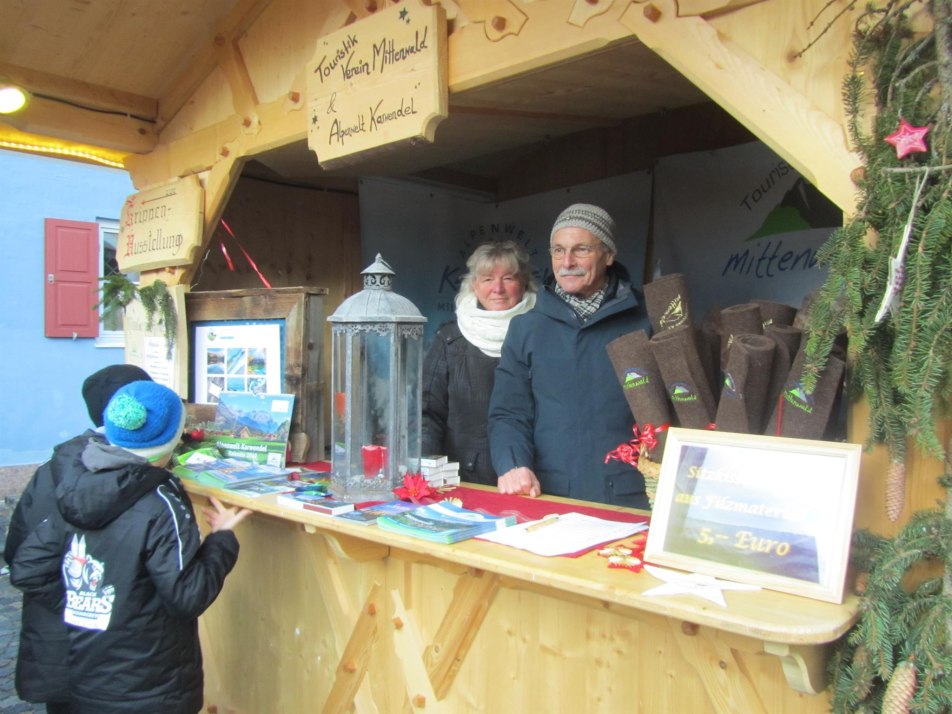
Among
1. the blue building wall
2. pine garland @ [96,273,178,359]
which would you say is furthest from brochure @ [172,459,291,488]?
the blue building wall

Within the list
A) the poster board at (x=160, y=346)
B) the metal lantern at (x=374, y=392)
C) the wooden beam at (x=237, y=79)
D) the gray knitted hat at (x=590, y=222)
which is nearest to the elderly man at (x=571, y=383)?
the gray knitted hat at (x=590, y=222)

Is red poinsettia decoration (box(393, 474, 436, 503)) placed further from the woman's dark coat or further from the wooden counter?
the woman's dark coat

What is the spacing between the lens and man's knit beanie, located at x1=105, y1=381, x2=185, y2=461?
2061mm

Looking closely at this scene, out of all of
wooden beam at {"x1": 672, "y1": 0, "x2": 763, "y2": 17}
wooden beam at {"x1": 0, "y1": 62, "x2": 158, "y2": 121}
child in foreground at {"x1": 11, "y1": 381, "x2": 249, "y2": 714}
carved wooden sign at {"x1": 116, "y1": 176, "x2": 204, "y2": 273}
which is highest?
wooden beam at {"x1": 0, "y1": 62, "x2": 158, "y2": 121}

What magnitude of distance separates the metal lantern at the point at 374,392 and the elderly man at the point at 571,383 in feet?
1.07

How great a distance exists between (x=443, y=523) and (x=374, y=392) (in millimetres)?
601

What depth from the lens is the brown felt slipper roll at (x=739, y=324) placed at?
1.76 m

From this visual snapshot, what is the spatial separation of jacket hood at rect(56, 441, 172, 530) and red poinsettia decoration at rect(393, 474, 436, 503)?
68 cm

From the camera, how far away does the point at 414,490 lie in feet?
7.31

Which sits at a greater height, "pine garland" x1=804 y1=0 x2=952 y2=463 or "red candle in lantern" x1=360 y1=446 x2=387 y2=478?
"pine garland" x1=804 y1=0 x2=952 y2=463

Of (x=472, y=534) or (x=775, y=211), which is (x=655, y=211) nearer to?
(x=775, y=211)

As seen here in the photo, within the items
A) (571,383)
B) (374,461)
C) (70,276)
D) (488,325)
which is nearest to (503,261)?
(488,325)

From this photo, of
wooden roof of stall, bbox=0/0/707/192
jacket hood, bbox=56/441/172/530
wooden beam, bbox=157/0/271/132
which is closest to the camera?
jacket hood, bbox=56/441/172/530

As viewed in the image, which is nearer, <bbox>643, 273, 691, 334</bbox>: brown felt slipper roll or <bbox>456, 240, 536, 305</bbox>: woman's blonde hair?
<bbox>643, 273, 691, 334</bbox>: brown felt slipper roll
